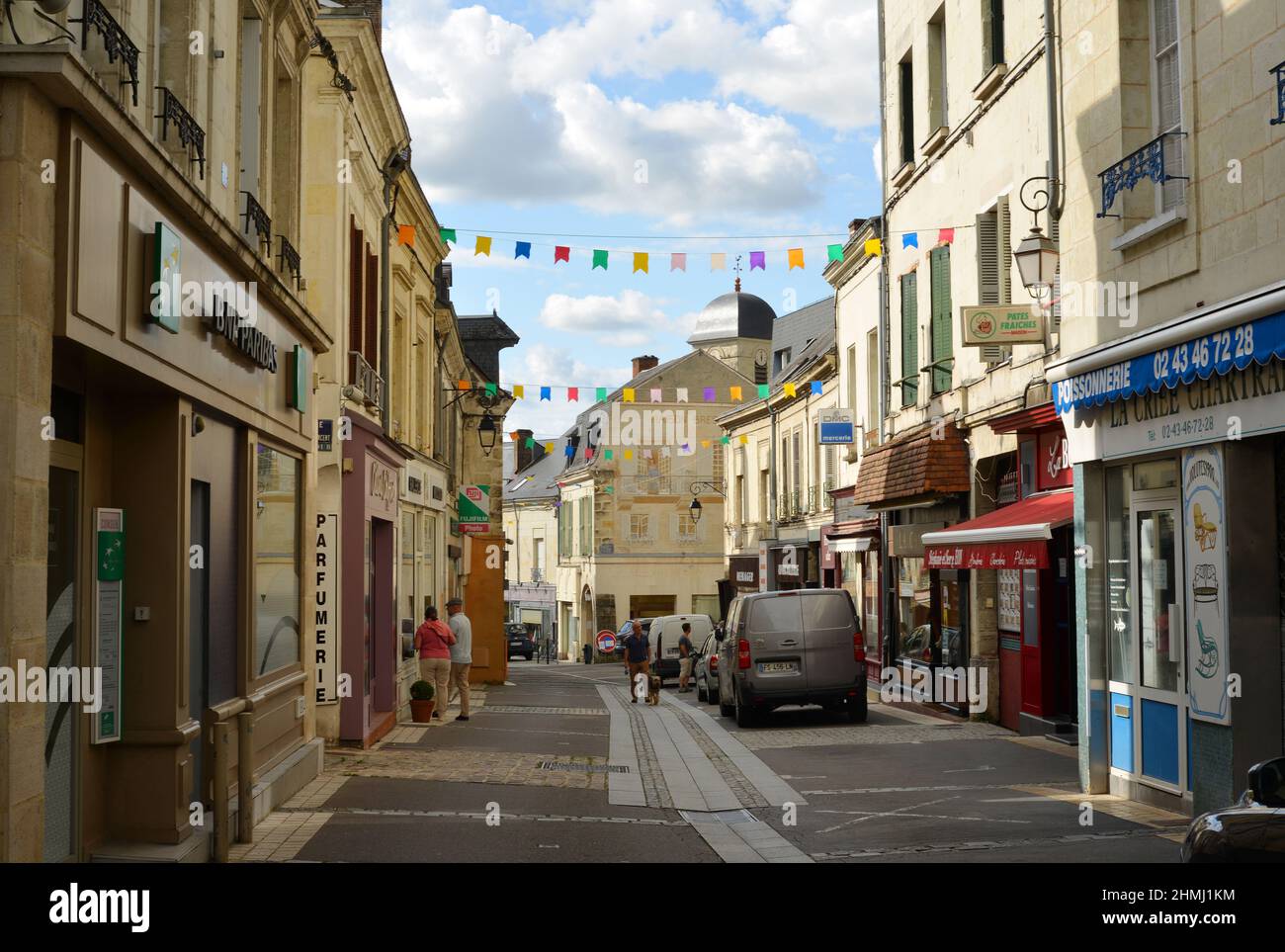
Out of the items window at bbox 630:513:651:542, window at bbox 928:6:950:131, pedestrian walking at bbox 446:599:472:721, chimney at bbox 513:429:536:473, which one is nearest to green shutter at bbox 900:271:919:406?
window at bbox 928:6:950:131

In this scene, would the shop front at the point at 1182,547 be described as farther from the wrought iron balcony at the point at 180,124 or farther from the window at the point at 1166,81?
the wrought iron balcony at the point at 180,124

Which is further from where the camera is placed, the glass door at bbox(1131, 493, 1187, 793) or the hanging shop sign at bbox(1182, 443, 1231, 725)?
the glass door at bbox(1131, 493, 1187, 793)

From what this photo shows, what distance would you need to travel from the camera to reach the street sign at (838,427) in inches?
1091

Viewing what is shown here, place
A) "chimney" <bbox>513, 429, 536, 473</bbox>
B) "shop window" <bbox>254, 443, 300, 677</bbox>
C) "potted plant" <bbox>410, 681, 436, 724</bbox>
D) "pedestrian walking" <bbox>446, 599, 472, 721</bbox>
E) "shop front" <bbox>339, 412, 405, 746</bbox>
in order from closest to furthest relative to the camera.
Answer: "shop window" <bbox>254, 443, 300, 677</bbox> < "shop front" <bbox>339, 412, 405, 746</bbox> < "potted plant" <bbox>410, 681, 436, 724</bbox> < "pedestrian walking" <bbox>446, 599, 472, 721</bbox> < "chimney" <bbox>513, 429, 536, 473</bbox>

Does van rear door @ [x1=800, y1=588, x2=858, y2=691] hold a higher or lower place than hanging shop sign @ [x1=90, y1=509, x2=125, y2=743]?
lower

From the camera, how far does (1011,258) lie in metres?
Result: 17.5

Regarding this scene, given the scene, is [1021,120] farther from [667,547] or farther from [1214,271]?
[667,547]

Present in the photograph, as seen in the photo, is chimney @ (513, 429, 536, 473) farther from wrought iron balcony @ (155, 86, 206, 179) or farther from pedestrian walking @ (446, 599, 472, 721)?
wrought iron balcony @ (155, 86, 206, 179)

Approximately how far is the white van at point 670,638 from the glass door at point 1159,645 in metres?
23.3

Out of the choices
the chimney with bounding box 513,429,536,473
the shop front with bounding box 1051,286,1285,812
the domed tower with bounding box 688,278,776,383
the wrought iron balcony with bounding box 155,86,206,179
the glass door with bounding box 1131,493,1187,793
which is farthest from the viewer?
the chimney with bounding box 513,429,536,473

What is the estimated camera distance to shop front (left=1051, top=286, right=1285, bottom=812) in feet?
31.6

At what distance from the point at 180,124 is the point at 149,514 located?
2537 millimetres

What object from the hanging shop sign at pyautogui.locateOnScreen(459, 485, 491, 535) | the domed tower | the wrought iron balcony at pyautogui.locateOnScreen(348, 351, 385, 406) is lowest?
the hanging shop sign at pyautogui.locateOnScreen(459, 485, 491, 535)

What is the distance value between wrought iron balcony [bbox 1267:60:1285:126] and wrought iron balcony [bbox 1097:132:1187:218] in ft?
4.62
